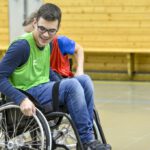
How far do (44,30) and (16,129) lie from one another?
0.66 meters

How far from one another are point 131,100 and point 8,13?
3421mm

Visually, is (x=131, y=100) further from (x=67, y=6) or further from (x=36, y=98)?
(x=36, y=98)

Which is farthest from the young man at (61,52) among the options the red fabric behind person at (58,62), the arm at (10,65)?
the arm at (10,65)

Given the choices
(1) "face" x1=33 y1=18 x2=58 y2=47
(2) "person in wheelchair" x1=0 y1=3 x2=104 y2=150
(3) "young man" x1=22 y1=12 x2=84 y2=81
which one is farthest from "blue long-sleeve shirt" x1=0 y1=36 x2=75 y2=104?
(3) "young man" x1=22 y1=12 x2=84 y2=81

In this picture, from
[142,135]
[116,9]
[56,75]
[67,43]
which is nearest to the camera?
[56,75]

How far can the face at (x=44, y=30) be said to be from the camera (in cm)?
338

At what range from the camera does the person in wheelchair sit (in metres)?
3.35

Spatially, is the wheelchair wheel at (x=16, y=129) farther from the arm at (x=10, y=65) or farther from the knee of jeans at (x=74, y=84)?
the knee of jeans at (x=74, y=84)

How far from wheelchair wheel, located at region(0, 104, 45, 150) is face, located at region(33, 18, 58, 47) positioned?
47cm

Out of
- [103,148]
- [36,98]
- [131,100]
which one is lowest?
[131,100]

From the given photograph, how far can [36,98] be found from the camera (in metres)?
3.43

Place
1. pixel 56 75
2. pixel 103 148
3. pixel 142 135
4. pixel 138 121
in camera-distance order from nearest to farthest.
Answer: pixel 103 148
pixel 56 75
pixel 142 135
pixel 138 121

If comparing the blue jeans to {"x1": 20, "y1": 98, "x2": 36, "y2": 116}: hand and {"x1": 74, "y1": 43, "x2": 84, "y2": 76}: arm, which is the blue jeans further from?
{"x1": 74, "y1": 43, "x2": 84, "y2": 76}: arm

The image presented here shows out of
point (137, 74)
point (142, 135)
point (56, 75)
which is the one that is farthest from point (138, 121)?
point (137, 74)
